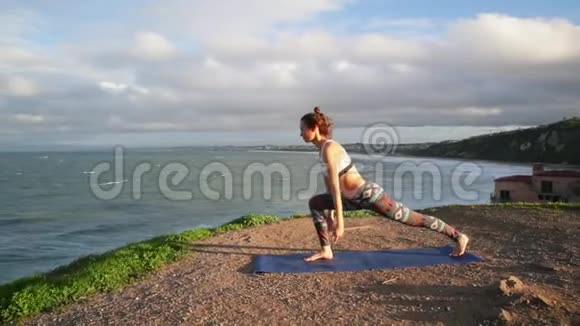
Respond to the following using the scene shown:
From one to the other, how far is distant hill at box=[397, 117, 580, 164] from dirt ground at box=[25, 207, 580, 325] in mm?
96925

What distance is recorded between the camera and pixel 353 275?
639cm

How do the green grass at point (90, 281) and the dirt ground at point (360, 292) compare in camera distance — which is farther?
the green grass at point (90, 281)

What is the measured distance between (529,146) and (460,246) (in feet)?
389

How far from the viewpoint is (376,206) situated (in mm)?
6402

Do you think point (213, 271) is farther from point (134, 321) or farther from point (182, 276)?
point (134, 321)

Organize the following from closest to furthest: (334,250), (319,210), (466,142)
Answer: (319,210) < (334,250) < (466,142)

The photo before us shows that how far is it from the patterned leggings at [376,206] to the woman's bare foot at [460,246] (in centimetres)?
13

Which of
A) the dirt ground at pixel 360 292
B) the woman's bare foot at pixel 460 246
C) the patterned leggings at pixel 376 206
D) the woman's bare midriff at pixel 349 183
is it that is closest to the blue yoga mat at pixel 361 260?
the woman's bare foot at pixel 460 246

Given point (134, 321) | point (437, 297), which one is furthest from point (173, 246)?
point (437, 297)

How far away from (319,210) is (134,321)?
2590mm

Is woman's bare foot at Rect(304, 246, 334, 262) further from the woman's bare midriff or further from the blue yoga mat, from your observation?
the woman's bare midriff

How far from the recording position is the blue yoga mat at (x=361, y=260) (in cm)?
677

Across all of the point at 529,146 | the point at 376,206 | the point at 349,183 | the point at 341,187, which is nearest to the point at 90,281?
the point at 341,187

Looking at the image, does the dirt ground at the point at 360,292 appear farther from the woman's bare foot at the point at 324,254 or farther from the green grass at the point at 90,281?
the woman's bare foot at the point at 324,254
